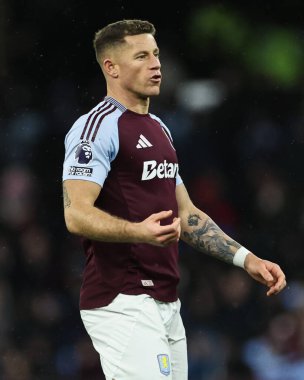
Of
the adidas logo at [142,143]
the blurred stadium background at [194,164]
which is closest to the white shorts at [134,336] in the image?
the adidas logo at [142,143]

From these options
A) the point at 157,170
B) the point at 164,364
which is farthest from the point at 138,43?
the point at 164,364

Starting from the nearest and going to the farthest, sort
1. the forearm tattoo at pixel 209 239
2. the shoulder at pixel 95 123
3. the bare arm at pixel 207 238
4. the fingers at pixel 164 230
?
the fingers at pixel 164 230
the shoulder at pixel 95 123
the bare arm at pixel 207 238
the forearm tattoo at pixel 209 239

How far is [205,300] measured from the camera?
7.03m

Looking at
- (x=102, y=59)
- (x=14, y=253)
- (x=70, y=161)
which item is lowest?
(x=14, y=253)

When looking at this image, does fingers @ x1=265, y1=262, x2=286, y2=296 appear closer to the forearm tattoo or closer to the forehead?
the forearm tattoo

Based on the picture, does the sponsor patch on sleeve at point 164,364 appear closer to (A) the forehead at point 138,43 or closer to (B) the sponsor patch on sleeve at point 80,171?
(B) the sponsor patch on sleeve at point 80,171

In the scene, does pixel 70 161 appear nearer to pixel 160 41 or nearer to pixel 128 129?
pixel 128 129

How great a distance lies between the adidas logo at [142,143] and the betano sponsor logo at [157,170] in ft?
0.22

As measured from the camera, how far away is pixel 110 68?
395 cm

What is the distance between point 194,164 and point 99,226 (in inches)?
161

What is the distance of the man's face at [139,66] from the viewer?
3.87 meters

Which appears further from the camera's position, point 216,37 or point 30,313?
point 216,37

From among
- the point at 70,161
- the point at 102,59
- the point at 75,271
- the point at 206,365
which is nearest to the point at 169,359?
the point at 70,161

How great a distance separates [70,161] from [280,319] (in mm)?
3627
